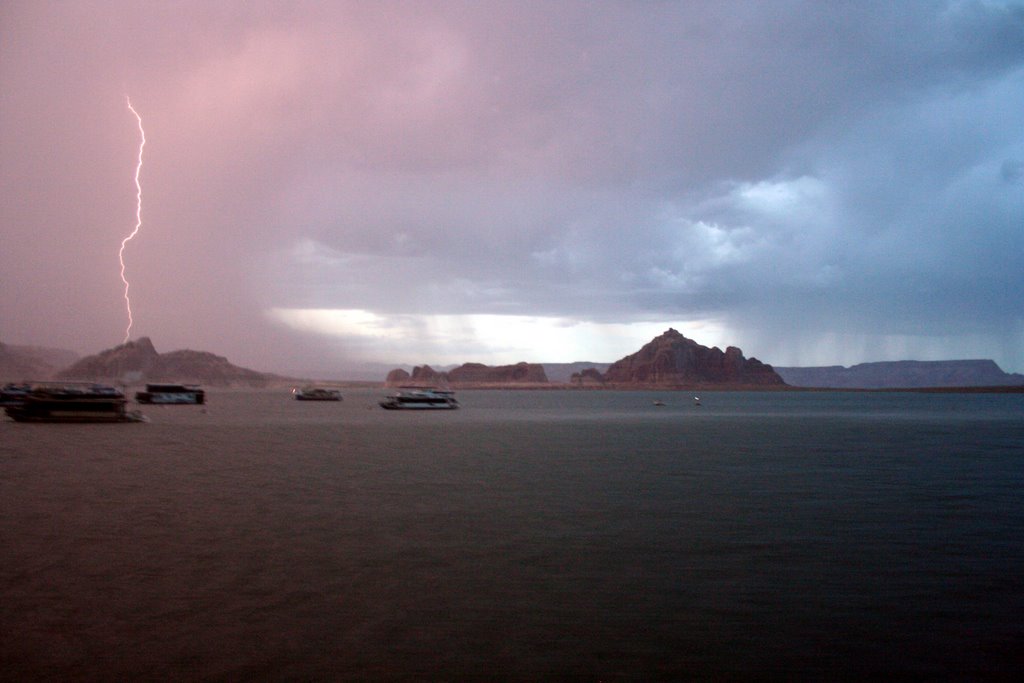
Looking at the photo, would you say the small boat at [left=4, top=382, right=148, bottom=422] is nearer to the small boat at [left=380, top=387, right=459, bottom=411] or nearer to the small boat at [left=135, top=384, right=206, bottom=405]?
the small boat at [left=380, top=387, right=459, bottom=411]

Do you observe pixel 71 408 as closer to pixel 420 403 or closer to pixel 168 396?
pixel 420 403

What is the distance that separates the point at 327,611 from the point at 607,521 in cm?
850

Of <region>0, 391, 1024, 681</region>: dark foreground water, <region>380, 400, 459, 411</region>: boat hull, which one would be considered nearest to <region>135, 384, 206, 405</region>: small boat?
<region>380, 400, 459, 411</region>: boat hull

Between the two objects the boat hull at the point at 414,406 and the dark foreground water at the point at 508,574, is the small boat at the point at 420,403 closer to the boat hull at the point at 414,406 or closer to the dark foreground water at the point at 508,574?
the boat hull at the point at 414,406

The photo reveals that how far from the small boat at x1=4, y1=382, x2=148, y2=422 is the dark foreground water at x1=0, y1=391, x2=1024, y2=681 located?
40.1 m

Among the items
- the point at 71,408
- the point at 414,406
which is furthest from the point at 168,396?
the point at 71,408

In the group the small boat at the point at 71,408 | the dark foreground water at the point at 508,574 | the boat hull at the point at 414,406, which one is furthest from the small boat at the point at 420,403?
the dark foreground water at the point at 508,574

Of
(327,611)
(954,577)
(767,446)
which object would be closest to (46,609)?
(327,611)

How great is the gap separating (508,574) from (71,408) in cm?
6294

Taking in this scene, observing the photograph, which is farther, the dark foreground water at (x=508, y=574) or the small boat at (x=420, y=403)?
the small boat at (x=420, y=403)

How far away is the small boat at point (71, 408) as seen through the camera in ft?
207

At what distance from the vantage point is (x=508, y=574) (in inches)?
481

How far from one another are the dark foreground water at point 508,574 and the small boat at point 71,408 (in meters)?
40.1

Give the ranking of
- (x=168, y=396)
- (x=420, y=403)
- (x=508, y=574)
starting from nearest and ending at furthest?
(x=508, y=574), (x=420, y=403), (x=168, y=396)
